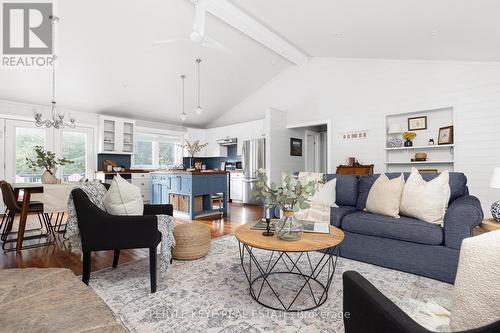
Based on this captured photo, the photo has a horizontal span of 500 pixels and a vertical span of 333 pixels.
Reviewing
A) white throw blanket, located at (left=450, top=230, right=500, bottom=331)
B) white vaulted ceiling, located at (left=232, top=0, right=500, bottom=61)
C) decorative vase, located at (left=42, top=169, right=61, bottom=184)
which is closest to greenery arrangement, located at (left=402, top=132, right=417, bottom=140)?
white vaulted ceiling, located at (left=232, top=0, right=500, bottom=61)

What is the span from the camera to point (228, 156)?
815 centimetres

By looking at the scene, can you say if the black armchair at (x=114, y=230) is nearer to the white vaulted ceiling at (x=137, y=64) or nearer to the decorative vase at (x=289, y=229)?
the decorative vase at (x=289, y=229)

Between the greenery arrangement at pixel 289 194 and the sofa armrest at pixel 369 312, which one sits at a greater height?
the greenery arrangement at pixel 289 194

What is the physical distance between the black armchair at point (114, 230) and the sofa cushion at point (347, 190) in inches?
94.1

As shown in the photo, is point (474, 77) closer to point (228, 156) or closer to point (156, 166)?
point (228, 156)

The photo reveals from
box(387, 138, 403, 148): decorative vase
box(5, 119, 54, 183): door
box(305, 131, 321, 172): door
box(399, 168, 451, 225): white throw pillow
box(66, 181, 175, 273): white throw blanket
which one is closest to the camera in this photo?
box(66, 181, 175, 273): white throw blanket

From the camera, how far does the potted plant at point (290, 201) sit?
190 cm

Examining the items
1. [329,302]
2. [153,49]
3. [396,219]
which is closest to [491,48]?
[396,219]

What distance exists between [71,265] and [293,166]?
5.28 meters

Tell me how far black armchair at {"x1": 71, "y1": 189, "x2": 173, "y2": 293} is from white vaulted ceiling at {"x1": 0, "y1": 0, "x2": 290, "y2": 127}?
3133 millimetres

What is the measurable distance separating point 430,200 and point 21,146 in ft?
23.9

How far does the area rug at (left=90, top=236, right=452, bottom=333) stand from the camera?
164 cm

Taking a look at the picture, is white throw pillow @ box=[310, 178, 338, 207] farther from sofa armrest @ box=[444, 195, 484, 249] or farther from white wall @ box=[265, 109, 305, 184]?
white wall @ box=[265, 109, 305, 184]

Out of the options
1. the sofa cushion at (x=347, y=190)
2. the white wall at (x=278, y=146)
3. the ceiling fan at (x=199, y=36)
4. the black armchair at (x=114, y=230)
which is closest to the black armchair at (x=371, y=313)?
the black armchair at (x=114, y=230)
